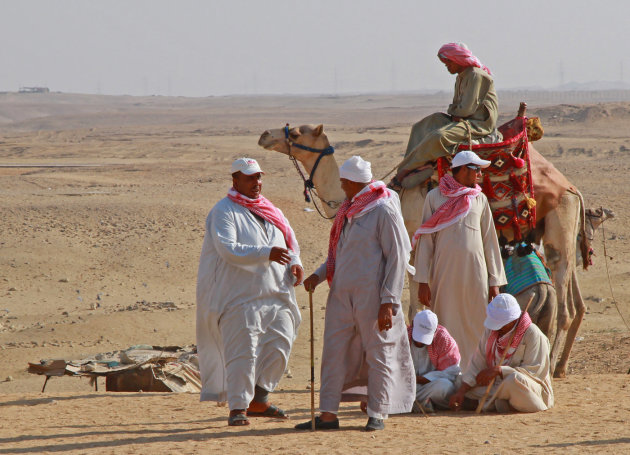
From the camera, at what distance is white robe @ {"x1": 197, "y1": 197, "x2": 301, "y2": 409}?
627 centimetres

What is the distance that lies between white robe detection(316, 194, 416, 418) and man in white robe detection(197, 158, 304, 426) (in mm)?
473

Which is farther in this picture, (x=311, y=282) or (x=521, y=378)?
(x=521, y=378)

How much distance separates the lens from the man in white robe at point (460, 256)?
720 centimetres

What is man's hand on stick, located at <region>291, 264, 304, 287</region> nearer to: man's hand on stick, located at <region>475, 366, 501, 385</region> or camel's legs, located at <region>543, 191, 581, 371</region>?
man's hand on stick, located at <region>475, 366, 501, 385</region>

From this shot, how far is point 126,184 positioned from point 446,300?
60.6 ft

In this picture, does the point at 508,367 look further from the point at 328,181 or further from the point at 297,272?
the point at 328,181

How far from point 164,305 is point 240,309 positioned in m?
7.68

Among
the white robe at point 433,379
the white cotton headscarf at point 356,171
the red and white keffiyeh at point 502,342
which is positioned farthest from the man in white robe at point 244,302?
the red and white keffiyeh at point 502,342

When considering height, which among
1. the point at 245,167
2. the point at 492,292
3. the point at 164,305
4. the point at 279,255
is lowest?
the point at 164,305

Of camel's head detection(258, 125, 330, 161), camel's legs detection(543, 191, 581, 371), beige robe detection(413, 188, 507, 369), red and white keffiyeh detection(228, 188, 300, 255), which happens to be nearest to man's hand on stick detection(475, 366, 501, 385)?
beige robe detection(413, 188, 507, 369)

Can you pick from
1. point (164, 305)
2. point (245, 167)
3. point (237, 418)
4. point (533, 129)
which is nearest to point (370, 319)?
point (237, 418)

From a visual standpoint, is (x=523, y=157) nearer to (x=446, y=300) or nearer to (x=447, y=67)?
(x=447, y=67)

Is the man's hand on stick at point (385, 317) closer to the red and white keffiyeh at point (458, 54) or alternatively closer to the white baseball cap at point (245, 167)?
the white baseball cap at point (245, 167)

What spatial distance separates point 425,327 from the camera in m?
6.85
